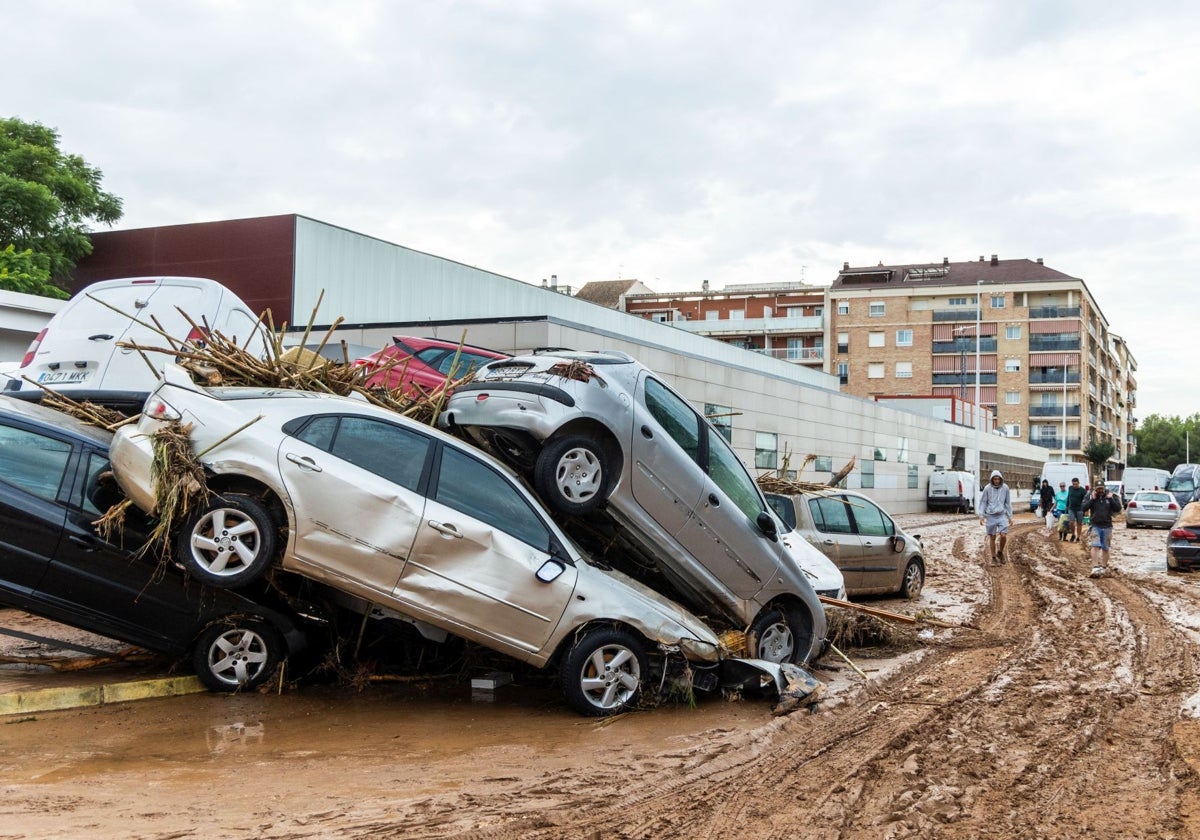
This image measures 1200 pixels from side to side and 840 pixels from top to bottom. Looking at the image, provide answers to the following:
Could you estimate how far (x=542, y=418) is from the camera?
284 inches

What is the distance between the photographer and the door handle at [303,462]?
645 cm

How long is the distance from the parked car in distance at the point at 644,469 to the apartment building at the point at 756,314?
78.4 metres

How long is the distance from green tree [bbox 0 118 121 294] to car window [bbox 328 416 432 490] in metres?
30.5

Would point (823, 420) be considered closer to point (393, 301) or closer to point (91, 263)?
point (393, 301)

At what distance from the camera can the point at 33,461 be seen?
6.84 m

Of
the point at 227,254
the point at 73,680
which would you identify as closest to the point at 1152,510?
the point at 227,254

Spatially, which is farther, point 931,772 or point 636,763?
point 636,763

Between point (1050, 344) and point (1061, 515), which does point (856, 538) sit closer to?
point (1061, 515)

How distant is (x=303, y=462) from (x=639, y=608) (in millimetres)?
2332

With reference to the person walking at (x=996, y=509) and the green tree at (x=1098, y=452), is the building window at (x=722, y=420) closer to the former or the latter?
the person walking at (x=996, y=509)

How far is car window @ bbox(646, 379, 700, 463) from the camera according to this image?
7879 mm

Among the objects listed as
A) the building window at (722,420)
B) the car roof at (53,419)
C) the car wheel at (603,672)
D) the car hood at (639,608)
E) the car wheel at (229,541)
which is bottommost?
the car wheel at (603,672)

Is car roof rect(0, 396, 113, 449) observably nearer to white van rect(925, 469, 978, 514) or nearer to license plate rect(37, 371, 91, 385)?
license plate rect(37, 371, 91, 385)

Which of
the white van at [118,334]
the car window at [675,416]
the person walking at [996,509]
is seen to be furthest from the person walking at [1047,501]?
the white van at [118,334]
